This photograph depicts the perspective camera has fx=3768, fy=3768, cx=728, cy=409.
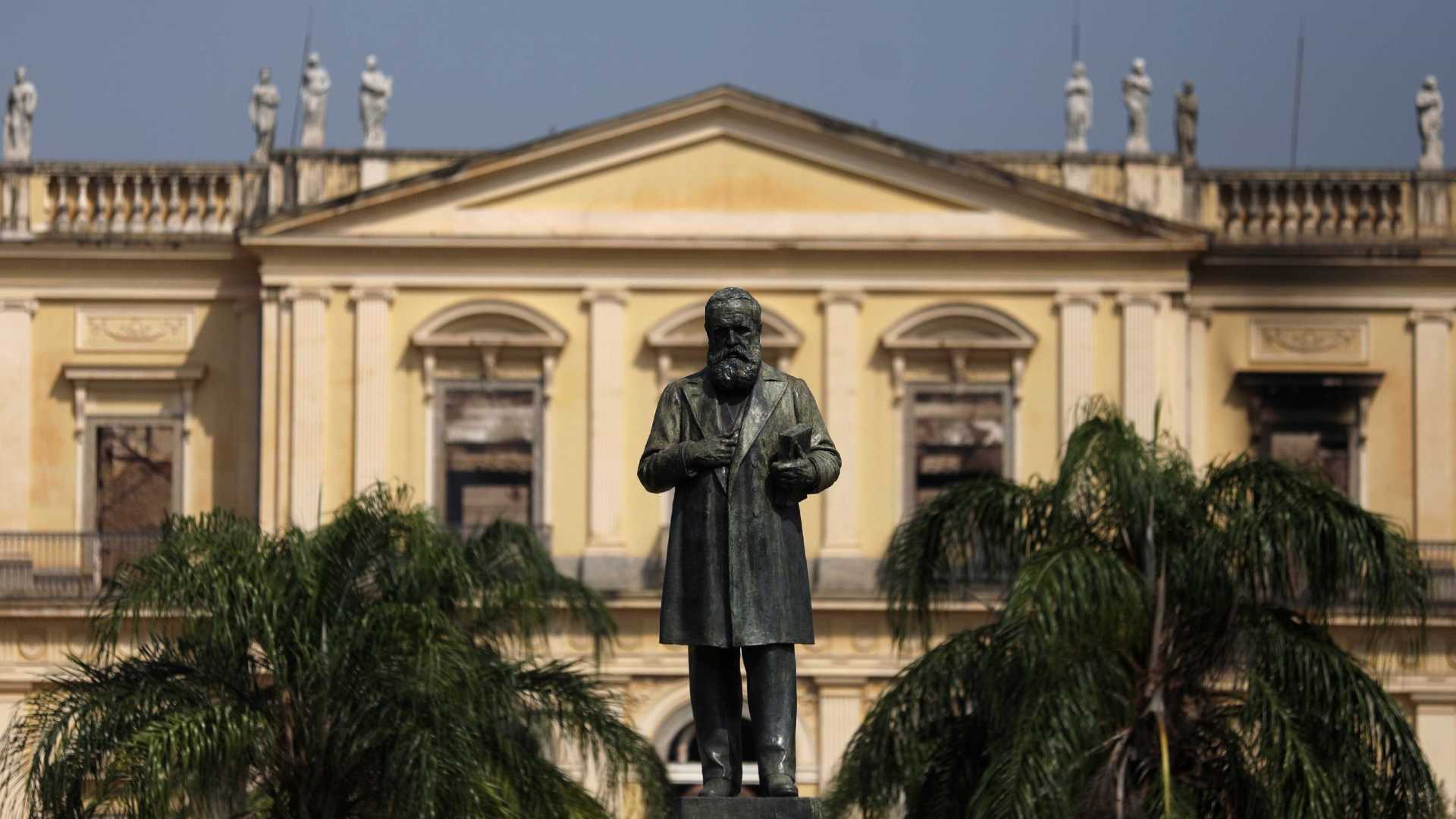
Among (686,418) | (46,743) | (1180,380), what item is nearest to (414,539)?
(46,743)

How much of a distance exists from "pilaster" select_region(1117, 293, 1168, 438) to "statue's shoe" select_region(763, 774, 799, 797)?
27.4 meters

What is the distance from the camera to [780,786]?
16.1m

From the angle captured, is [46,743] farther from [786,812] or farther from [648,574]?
[648,574]

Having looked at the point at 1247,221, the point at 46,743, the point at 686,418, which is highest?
the point at 1247,221

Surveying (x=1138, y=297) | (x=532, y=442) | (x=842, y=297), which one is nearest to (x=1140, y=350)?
(x=1138, y=297)

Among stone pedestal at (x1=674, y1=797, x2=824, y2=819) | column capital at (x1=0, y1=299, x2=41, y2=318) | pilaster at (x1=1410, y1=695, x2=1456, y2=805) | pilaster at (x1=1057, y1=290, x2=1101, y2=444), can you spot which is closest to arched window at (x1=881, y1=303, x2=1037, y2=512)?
pilaster at (x1=1057, y1=290, x2=1101, y2=444)

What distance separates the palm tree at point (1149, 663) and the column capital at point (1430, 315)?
14.7m

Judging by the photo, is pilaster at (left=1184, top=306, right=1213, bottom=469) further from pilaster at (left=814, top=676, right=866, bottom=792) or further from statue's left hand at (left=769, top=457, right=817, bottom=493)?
statue's left hand at (left=769, top=457, right=817, bottom=493)

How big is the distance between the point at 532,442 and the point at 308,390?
2644 millimetres

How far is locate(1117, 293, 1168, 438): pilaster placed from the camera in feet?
142

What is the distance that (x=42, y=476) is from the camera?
145 feet

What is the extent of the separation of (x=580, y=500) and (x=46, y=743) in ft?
54.1

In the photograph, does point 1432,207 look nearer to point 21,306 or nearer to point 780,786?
point 21,306

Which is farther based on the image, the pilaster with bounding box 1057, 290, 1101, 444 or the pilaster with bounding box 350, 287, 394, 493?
the pilaster with bounding box 1057, 290, 1101, 444
